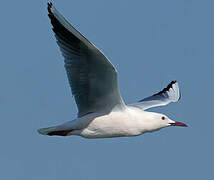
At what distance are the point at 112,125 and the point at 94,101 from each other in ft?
1.86

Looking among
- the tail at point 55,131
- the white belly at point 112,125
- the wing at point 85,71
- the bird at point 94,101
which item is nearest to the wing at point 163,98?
the bird at point 94,101

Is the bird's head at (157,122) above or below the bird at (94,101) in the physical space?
below

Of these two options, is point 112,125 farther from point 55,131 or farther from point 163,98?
point 163,98

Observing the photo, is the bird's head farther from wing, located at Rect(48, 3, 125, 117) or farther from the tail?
the tail

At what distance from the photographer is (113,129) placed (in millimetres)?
10367

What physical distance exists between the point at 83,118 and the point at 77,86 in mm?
635

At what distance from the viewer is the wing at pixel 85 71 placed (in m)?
9.46

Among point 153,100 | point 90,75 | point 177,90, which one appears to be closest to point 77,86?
point 90,75

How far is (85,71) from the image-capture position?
1000 centimetres

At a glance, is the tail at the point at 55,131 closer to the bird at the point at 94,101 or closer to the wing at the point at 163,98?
the bird at the point at 94,101

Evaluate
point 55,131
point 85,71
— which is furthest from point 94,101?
point 55,131

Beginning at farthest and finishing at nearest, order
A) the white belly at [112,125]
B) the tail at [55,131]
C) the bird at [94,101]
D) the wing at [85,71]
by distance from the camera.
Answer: the tail at [55,131] < the white belly at [112,125] < the bird at [94,101] < the wing at [85,71]

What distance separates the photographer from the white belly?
10.4 meters

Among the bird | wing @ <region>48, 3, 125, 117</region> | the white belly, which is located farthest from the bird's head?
wing @ <region>48, 3, 125, 117</region>
